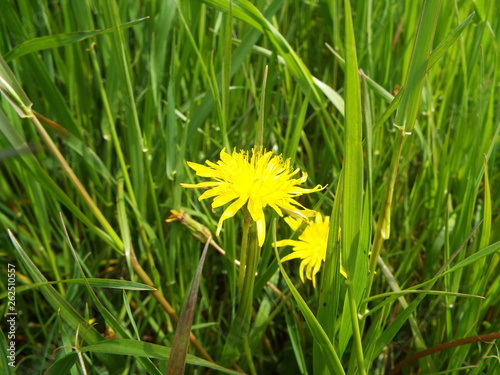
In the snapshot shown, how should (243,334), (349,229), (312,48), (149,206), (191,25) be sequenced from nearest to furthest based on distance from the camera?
(349,229)
(243,334)
(191,25)
(149,206)
(312,48)

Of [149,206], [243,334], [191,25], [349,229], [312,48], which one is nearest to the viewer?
[349,229]

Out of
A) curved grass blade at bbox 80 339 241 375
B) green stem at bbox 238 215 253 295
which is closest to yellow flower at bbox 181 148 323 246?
green stem at bbox 238 215 253 295

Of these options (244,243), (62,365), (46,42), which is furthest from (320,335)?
(46,42)

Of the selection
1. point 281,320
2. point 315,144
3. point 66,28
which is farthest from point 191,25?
point 281,320

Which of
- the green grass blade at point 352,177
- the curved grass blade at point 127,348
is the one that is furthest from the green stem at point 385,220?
the curved grass blade at point 127,348

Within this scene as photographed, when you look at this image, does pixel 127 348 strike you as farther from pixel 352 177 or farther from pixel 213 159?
pixel 213 159

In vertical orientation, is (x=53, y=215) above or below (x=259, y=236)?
below

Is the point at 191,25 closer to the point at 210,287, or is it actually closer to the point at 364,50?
the point at 364,50

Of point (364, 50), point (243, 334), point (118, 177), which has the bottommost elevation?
point (243, 334)

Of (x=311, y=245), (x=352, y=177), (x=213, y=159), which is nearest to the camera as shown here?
(x=352, y=177)
